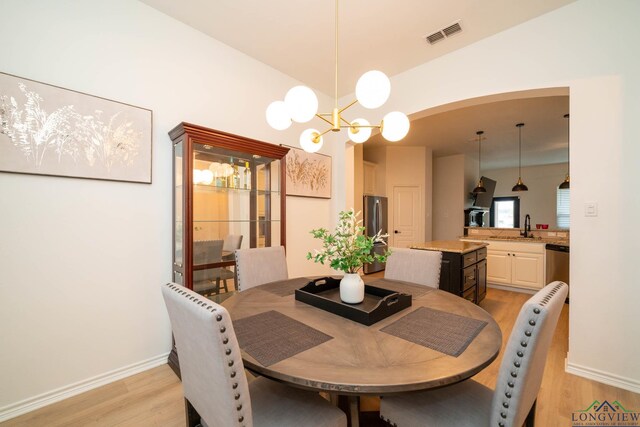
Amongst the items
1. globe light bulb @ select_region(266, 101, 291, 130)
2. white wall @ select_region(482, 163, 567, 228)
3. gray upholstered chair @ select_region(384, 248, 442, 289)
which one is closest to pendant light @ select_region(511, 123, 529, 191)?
white wall @ select_region(482, 163, 567, 228)

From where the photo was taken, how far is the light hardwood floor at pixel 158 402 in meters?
1.62

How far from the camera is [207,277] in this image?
229 centimetres

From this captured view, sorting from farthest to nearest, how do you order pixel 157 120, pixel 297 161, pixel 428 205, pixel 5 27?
pixel 428 205 → pixel 297 161 → pixel 157 120 → pixel 5 27

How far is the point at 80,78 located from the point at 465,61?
3.21 meters

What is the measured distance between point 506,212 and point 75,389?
1086 centimetres

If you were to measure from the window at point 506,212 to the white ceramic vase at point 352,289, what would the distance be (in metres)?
9.49

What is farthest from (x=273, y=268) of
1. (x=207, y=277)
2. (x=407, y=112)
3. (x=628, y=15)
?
(x=628, y=15)

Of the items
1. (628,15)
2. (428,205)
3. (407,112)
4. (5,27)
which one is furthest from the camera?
(428,205)

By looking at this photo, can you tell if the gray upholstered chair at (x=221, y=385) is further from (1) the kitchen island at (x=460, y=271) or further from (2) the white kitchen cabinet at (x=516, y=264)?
(2) the white kitchen cabinet at (x=516, y=264)

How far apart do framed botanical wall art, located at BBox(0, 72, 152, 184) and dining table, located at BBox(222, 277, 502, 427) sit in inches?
54.3

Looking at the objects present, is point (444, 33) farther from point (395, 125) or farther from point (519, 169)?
point (519, 169)

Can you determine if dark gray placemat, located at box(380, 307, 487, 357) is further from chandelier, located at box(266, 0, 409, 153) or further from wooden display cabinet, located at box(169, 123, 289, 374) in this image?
wooden display cabinet, located at box(169, 123, 289, 374)

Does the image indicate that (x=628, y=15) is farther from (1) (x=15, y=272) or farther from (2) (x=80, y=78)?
(1) (x=15, y=272)

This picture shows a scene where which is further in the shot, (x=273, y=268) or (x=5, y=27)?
(x=273, y=268)
